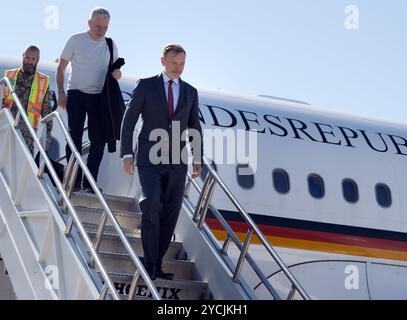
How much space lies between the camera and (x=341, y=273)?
42.4 feet

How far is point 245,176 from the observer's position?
12852 mm

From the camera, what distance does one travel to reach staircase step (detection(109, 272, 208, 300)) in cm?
771

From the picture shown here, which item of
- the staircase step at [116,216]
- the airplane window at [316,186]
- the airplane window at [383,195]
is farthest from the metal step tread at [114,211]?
the airplane window at [383,195]

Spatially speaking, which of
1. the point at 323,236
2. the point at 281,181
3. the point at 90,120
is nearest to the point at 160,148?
the point at 90,120

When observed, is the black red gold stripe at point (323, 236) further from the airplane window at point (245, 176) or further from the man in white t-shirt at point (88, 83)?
the man in white t-shirt at point (88, 83)

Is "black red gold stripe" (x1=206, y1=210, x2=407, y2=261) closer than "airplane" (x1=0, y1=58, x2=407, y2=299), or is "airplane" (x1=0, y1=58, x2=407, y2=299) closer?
"black red gold stripe" (x1=206, y1=210, x2=407, y2=261)

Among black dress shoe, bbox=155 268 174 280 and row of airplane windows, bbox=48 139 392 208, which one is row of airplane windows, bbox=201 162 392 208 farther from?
black dress shoe, bbox=155 268 174 280

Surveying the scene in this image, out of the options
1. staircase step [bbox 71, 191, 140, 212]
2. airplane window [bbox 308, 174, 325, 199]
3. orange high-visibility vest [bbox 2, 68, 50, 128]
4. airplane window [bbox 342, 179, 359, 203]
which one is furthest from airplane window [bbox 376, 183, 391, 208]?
orange high-visibility vest [bbox 2, 68, 50, 128]

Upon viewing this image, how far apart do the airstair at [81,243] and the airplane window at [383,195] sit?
550 cm

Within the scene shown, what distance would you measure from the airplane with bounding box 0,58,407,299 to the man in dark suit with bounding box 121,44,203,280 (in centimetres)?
362

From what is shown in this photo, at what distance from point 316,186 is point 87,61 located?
203 inches

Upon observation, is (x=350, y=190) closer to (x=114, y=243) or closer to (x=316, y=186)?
(x=316, y=186)

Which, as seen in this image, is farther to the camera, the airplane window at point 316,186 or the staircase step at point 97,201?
the airplane window at point 316,186

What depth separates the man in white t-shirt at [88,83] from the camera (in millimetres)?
9344
